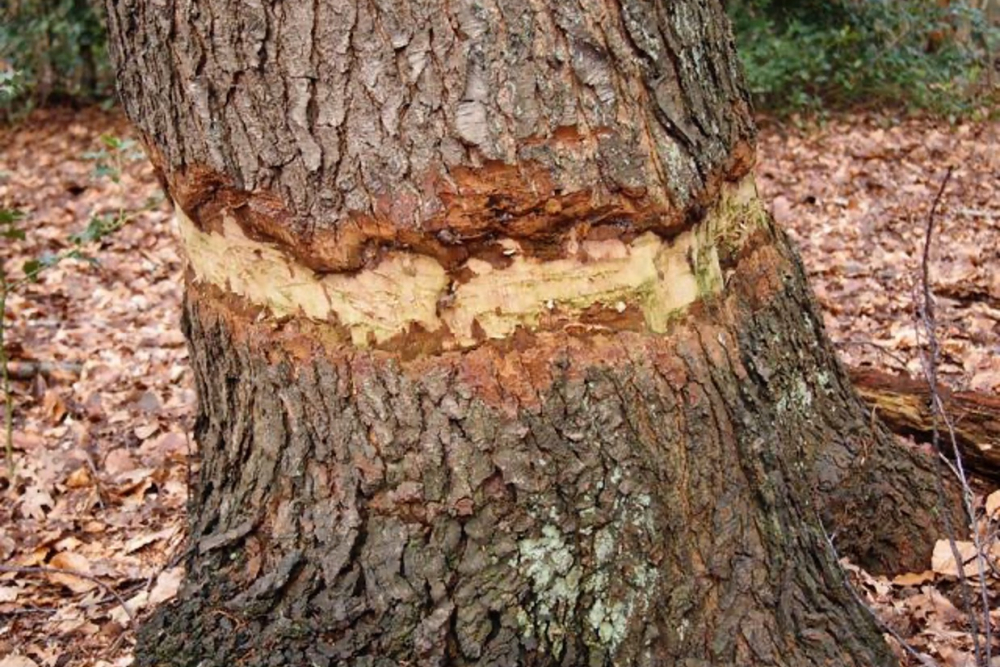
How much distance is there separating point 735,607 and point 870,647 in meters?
0.34

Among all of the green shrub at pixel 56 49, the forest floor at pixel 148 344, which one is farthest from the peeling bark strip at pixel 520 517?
the green shrub at pixel 56 49

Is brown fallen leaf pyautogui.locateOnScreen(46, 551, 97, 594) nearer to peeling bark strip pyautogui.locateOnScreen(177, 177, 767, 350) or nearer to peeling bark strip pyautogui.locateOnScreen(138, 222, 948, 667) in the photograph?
peeling bark strip pyautogui.locateOnScreen(138, 222, 948, 667)

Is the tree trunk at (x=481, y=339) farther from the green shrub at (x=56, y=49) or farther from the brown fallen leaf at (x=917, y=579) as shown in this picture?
the green shrub at (x=56, y=49)

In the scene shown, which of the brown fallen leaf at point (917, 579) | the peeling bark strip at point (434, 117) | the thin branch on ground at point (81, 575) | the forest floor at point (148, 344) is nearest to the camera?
the peeling bark strip at point (434, 117)

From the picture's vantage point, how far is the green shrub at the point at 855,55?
839cm

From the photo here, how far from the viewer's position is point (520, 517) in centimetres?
196

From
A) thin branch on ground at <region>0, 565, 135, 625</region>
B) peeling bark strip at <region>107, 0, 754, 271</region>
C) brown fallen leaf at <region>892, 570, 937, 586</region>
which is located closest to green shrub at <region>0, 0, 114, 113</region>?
thin branch on ground at <region>0, 565, 135, 625</region>

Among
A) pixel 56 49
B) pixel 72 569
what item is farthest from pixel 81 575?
pixel 56 49

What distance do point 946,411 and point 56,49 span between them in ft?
30.1

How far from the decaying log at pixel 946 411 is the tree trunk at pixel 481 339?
0.98 meters

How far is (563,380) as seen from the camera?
6.36 feet

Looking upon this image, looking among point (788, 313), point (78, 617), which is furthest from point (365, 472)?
point (78, 617)

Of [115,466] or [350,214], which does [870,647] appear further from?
[115,466]

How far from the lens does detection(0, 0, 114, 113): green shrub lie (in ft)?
30.6
